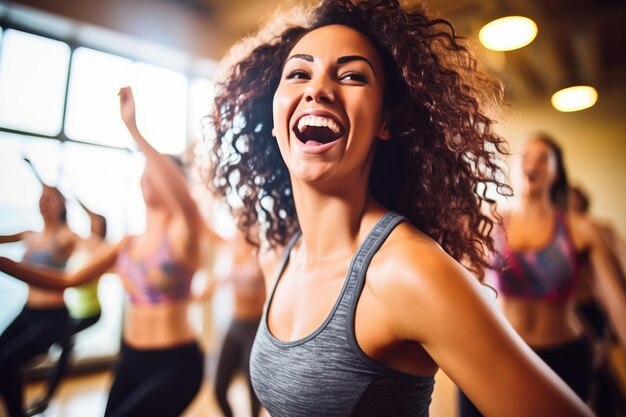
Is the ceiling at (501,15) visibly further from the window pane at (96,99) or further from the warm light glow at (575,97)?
the window pane at (96,99)

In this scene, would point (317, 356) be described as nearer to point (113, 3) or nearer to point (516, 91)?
point (113, 3)

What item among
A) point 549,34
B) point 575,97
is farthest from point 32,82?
point 549,34

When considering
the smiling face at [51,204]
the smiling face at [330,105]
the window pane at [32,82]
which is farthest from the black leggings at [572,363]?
the window pane at [32,82]

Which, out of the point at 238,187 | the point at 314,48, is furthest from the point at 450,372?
the point at 238,187

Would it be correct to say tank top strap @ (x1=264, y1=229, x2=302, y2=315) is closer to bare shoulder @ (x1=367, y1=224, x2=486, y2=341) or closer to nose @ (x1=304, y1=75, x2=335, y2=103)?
bare shoulder @ (x1=367, y1=224, x2=486, y2=341)

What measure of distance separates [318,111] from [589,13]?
5096mm

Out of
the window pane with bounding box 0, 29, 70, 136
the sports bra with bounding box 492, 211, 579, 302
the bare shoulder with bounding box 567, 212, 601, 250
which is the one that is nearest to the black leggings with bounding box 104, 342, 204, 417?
the window pane with bounding box 0, 29, 70, 136

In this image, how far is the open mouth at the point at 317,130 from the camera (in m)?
0.77

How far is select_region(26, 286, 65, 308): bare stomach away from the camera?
2.88 ft

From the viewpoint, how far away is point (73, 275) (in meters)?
0.97

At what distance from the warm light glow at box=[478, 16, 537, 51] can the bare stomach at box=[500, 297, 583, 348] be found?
6.90ft

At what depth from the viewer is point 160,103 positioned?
Result: 2.91 feet

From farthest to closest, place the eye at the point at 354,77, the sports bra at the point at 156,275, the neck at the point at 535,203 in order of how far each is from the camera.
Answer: the neck at the point at 535,203, the sports bra at the point at 156,275, the eye at the point at 354,77

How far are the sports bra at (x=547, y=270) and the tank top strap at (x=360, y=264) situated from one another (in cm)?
107
